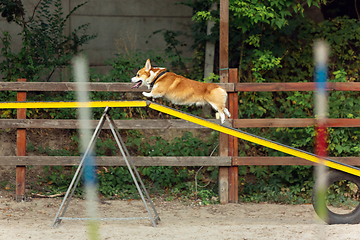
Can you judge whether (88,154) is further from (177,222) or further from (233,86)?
(233,86)

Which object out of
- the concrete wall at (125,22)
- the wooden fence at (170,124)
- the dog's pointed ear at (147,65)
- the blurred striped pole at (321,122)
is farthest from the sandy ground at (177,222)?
the concrete wall at (125,22)

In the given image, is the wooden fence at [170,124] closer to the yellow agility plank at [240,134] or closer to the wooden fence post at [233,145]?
the wooden fence post at [233,145]

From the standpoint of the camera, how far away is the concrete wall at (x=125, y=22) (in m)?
7.81

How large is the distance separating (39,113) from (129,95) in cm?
150

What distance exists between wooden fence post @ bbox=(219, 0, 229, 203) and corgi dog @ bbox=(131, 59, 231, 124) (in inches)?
55.3

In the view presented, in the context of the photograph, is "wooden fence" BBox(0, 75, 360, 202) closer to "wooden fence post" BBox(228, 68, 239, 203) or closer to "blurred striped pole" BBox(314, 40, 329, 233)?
"wooden fence post" BBox(228, 68, 239, 203)

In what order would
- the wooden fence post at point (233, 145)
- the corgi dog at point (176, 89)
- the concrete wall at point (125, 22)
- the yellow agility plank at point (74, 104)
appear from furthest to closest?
the concrete wall at point (125, 22) < the wooden fence post at point (233, 145) < the yellow agility plank at point (74, 104) < the corgi dog at point (176, 89)

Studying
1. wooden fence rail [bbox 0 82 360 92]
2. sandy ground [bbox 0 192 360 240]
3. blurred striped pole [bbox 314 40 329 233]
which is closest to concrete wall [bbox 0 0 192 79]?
blurred striped pole [bbox 314 40 329 233]

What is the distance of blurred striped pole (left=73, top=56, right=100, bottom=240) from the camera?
4.08 m

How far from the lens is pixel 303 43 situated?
758 cm

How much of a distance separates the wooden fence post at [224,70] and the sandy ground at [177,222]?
0.22 meters

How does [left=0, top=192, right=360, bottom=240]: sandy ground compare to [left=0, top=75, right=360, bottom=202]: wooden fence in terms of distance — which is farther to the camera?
[left=0, top=75, right=360, bottom=202]: wooden fence

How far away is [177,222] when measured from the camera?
14.5ft

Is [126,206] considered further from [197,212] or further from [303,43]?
[303,43]
